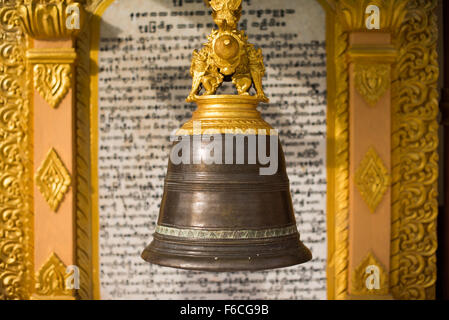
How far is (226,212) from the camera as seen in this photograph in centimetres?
130

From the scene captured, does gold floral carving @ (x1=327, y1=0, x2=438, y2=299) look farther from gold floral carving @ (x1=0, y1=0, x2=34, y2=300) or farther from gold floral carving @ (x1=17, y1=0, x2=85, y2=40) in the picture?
gold floral carving @ (x1=0, y1=0, x2=34, y2=300)

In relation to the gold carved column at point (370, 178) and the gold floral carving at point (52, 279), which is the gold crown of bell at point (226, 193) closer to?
the gold carved column at point (370, 178)

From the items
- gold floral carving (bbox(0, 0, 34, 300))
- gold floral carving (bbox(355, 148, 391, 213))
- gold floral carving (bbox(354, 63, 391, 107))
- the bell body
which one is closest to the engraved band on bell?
the bell body

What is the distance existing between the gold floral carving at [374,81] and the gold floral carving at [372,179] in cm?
26

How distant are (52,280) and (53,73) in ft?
3.35

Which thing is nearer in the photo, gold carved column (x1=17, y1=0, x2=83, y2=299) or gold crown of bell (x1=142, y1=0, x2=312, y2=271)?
gold crown of bell (x1=142, y1=0, x2=312, y2=271)

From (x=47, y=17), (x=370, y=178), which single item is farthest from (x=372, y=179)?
(x=47, y=17)

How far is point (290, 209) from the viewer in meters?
1.43

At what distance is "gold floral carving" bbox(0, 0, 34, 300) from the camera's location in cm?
235

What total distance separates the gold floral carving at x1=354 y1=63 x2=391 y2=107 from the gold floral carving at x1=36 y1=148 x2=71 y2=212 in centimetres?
153

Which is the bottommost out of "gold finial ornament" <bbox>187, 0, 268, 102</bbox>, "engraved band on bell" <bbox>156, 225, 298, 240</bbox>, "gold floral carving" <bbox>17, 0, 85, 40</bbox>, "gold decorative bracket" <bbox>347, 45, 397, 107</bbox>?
"engraved band on bell" <bbox>156, 225, 298, 240</bbox>

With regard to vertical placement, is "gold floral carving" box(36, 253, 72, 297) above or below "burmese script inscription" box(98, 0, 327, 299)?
below

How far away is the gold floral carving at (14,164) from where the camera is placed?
7.70 ft

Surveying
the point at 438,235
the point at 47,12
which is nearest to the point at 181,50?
the point at 47,12
